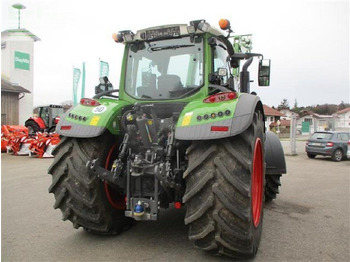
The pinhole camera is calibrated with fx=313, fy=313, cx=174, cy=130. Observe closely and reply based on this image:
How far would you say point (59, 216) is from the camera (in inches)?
189

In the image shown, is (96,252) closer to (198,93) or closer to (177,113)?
(177,113)

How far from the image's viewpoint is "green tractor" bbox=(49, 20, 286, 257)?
2.88 metres

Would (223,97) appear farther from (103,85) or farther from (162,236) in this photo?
(103,85)

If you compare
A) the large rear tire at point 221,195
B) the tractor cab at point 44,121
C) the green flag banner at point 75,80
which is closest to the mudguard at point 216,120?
the large rear tire at point 221,195

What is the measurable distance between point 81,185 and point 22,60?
26.6 meters

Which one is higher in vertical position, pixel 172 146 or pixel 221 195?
pixel 172 146

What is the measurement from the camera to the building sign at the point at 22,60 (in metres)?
25.9

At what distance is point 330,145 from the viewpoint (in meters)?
14.9

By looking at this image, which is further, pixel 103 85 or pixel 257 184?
pixel 103 85

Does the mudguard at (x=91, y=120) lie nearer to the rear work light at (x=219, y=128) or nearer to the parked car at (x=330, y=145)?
the rear work light at (x=219, y=128)

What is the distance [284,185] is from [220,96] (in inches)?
212

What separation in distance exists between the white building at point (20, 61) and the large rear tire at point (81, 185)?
2590 centimetres

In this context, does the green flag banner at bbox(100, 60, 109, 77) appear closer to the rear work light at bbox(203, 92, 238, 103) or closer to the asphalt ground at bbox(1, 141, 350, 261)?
the asphalt ground at bbox(1, 141, 350, 261)

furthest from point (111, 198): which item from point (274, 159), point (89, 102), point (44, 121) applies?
point (44, 121)
